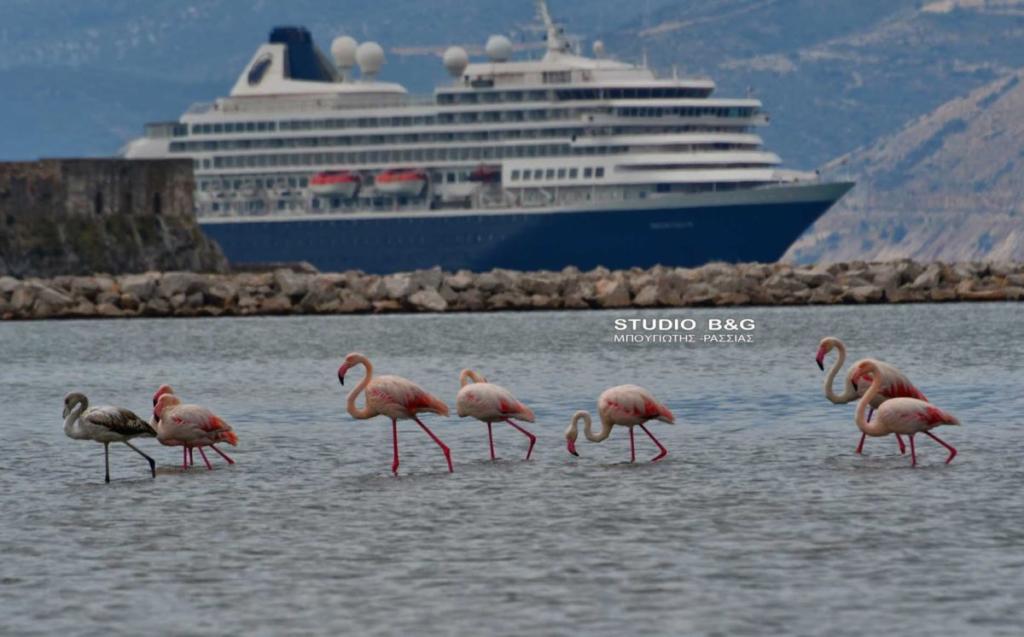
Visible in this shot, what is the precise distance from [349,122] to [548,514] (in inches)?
3788

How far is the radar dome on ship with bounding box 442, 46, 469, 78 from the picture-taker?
11781 centimetres

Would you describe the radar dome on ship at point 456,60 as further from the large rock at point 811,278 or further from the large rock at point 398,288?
the large rock at point 811,278

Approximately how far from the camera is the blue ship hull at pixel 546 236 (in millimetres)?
103312

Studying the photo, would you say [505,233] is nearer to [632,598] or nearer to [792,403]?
Answer: [792,403]

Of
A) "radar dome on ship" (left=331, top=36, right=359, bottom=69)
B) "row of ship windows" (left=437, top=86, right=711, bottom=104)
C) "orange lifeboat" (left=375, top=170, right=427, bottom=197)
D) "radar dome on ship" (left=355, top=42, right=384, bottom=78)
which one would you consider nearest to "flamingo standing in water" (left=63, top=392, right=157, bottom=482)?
"row of ship windows" (left=437, top=86, right=711, bottom=104)

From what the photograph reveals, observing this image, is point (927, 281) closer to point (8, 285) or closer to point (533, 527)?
point (8, 285)

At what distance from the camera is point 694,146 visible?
105 m

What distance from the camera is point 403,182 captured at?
110m

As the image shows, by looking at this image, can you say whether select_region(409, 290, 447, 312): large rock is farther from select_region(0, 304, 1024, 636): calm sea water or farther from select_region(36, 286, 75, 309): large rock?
select_region(0, 304, 1024, 636): calm sea water

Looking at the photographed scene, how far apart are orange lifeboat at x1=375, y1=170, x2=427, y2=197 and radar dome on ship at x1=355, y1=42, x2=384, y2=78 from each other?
1388 centimetres

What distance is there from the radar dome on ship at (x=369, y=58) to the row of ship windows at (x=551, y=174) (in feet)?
58.1

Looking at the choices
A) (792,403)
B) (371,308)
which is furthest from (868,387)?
(371,308)

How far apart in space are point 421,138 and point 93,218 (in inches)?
1399

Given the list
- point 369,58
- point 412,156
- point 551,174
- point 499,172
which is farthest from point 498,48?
point 369,58
